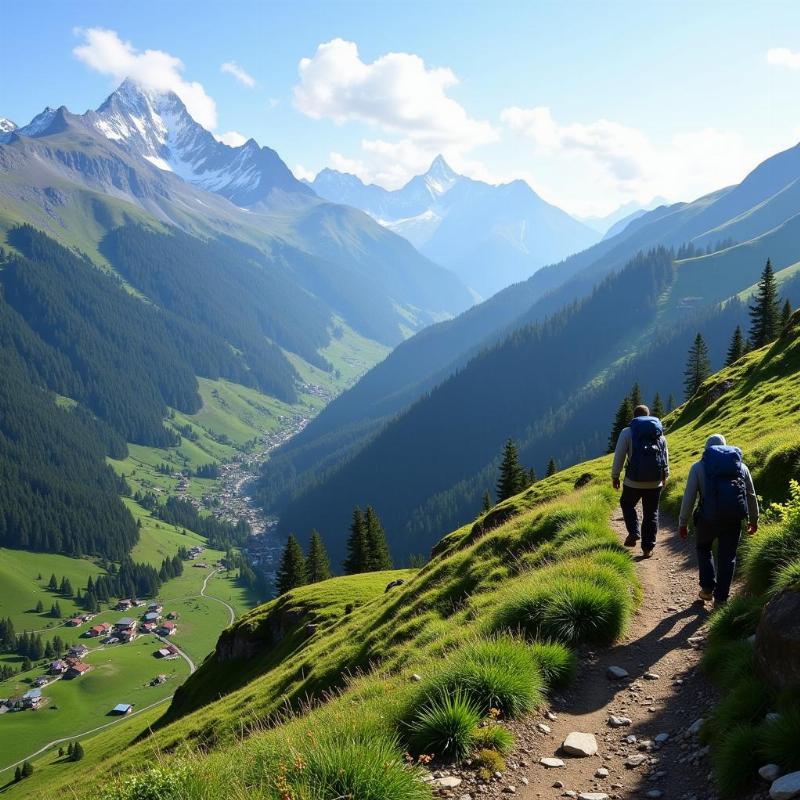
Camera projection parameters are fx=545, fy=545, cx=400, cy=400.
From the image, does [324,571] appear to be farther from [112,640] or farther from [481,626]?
[112,640]

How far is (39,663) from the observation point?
574 feet

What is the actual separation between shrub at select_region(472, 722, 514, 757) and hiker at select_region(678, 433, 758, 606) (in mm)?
6441

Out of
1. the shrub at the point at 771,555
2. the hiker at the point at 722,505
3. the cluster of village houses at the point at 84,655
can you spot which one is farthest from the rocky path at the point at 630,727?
the cluster of village houses at the point at 84,655

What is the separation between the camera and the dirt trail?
7.86 meters

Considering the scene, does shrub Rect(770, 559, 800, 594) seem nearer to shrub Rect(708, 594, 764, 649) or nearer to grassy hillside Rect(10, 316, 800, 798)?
shrub Rect(708, 594, 764, 649)

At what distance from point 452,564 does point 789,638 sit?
20.0 m

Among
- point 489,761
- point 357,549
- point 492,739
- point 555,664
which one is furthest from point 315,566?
point 489,761

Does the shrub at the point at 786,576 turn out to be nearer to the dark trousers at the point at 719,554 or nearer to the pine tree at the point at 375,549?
the dark trousers at the point at 719,554

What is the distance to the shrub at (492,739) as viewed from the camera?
27.8 ft

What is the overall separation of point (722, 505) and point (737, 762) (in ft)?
20.0

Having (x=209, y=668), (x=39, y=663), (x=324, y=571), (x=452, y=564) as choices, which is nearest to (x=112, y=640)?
(x=39, y=663)

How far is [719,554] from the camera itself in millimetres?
11969

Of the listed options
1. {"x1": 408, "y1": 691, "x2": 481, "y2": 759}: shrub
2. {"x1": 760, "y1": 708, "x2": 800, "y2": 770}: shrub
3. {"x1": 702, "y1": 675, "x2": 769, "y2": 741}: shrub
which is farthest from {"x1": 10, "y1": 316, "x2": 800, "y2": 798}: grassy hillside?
{"x1": 760, "y1": 708, "x2": 800, "y2": 770}: shrub

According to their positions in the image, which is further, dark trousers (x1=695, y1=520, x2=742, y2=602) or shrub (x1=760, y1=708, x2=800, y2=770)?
dark trousers (x1=695, y1=520, x2=742, y2=602)
